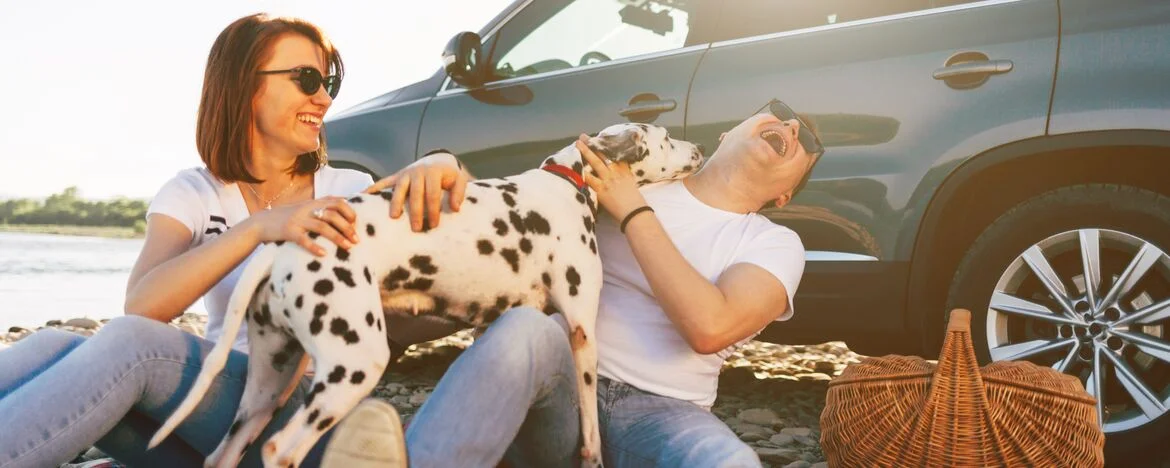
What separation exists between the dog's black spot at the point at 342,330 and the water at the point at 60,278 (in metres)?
2.97

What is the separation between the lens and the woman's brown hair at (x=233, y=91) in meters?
2.77

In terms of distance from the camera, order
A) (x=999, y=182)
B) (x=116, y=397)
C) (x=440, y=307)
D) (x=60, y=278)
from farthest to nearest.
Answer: (x=60, y=278) → (x=999, y=182) → (x=440, y=307) → (x=116, y=397)

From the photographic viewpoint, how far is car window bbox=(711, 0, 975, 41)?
3.88 metres

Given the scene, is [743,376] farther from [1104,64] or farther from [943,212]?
[1104,64]

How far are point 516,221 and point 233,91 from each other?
0.91 m

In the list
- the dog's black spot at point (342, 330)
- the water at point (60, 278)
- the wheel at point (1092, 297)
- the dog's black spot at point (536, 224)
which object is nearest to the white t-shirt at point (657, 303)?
the dog's black spot at point (536, 224)

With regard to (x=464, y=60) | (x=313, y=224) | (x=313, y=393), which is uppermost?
(x=464, y=60)

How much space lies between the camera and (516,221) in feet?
8.46

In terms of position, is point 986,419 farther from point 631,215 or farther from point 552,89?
point 552,89

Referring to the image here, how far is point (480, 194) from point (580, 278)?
34cm

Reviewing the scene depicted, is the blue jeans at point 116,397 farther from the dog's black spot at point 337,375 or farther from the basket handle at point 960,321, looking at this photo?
the basket handle at point 960,321

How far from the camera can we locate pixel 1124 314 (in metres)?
3.42

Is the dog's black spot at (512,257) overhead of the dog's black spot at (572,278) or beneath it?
overhead

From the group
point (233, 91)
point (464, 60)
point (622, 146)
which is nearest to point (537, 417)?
point (622, 146)
